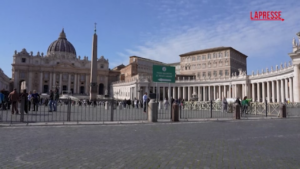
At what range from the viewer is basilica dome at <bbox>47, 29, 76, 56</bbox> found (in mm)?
98125

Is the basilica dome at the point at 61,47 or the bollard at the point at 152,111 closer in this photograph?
the bollard at the point at 152,111

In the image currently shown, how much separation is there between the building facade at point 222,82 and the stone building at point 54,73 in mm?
10881

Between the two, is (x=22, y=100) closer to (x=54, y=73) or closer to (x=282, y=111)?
(x=282, y=111)

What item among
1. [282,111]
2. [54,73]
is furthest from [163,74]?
[54,73]

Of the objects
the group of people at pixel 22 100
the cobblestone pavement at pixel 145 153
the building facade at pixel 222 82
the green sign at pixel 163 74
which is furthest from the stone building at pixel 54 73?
the cobblestone pavement at pixel 145 153

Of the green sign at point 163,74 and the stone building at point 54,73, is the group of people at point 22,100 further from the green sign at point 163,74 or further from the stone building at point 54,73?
the stone building at point 54,73

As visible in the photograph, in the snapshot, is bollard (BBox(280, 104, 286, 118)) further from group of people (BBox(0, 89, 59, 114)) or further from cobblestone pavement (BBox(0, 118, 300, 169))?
group of people (BBox(0, 89, 59, 114))

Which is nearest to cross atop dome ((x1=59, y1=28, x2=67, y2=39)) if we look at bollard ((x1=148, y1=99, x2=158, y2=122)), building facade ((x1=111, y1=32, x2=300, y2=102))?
building facade ((x1=111, y1=32, x2=300, y2=102))

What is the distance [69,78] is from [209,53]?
54.4m

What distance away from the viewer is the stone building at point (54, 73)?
78562mm

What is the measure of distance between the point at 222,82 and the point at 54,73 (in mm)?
62264

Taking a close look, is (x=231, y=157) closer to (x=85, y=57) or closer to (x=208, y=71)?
(x=208, y=71)

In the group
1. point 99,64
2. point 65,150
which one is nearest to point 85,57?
point 99,64

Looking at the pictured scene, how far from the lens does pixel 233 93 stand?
52.2m
